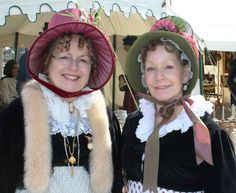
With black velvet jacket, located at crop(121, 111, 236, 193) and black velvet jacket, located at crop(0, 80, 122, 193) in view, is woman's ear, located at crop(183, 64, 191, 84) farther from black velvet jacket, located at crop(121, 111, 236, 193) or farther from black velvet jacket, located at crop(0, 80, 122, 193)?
black velvet jacket, located at crop(0, 80, 122, 193)

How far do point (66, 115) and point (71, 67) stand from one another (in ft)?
0.83

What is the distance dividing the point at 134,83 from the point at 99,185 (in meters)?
0.59

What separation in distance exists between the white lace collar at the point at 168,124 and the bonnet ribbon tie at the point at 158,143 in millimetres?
38

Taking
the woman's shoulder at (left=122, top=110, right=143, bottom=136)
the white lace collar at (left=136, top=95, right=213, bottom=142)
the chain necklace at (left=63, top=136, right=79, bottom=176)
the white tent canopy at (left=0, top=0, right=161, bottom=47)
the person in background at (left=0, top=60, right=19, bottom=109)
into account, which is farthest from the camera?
the person in background at (left=0, top=60, right=19, bottom=109)

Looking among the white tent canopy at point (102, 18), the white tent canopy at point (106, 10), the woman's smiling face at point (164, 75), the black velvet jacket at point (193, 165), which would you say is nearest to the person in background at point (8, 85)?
the white tent canopy at point (102, 18)

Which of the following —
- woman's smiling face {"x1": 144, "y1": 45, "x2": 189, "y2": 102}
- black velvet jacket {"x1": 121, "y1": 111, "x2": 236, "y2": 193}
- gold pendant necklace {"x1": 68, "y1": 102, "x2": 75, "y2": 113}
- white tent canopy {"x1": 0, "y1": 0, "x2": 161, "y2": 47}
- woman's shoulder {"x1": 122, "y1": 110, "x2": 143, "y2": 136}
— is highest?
white tent canopy {"x1": 0, "y1": 0, "x2": 161, "y2": 47}

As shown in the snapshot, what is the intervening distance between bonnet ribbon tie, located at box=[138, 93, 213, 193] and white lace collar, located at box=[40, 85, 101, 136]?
1.16 ft

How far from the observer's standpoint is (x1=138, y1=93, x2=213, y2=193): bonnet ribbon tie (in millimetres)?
1837

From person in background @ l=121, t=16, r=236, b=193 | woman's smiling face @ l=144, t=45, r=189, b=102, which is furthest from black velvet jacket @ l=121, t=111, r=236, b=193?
woman's smiling face @ l=144, t=45, r=189, b=102

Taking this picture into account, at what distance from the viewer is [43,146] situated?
200 cm

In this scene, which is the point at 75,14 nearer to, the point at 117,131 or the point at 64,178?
the point at 117,131

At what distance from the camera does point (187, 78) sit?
6.79 ft

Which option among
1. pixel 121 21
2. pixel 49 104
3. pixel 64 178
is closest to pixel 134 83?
pixel 49 104

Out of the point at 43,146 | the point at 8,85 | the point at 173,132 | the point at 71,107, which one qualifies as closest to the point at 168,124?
the point at 173,132
